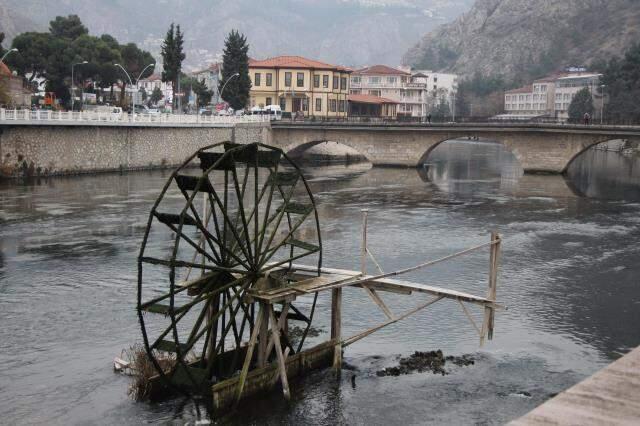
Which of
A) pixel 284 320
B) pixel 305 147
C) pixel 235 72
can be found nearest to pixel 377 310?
pixel 284 320

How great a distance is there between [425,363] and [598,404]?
435 inches

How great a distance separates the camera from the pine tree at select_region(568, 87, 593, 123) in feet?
547

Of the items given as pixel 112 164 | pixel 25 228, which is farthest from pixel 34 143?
pixel 25 228

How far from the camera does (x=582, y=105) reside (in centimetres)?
16900

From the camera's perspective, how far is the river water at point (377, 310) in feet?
70.8

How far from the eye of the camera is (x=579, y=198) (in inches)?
2579

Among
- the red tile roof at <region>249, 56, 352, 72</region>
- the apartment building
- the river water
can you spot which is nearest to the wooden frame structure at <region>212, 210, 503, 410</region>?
the river water

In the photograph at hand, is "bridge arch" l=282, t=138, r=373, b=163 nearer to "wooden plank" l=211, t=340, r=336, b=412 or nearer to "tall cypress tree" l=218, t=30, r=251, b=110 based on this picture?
"tall cypress tree" l=218, t=30, r=251, b=110

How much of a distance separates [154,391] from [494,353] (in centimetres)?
998

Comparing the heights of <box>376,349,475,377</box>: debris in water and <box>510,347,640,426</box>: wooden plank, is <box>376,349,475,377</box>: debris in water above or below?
below

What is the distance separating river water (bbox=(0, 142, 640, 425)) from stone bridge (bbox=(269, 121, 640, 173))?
19496mm

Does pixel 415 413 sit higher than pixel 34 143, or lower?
lower

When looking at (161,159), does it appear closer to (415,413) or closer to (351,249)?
(351,249)

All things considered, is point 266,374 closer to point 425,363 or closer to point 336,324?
point 336,324
